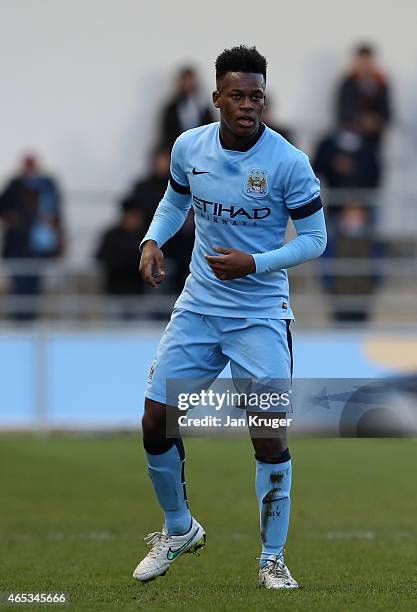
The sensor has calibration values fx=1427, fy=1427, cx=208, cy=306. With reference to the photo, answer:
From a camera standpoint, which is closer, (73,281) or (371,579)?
(371,579)

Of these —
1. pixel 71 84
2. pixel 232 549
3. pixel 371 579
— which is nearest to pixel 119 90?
pixel 71 84

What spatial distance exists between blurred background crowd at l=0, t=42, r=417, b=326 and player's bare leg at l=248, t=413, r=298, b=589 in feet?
31.7

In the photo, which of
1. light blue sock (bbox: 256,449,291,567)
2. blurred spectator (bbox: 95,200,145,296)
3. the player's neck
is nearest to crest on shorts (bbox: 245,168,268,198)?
the player's neck

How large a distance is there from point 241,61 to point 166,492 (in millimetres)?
2000

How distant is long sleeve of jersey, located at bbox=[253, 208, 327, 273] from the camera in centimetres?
627

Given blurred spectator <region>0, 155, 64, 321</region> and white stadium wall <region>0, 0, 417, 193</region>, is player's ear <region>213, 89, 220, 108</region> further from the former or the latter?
white stadium wall <region>0, 0, 417, 193</region>

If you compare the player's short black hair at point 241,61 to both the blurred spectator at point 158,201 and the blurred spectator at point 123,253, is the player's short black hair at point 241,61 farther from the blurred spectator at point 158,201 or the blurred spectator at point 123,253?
the blurred spectator at point 123,253

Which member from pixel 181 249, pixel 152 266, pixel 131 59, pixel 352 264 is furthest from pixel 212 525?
pixel 131 59

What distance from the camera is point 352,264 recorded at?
17.1 m

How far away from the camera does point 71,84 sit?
65.5 feet

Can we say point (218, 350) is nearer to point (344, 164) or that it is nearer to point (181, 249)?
point (181, 249)

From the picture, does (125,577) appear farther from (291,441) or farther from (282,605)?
(291,441)

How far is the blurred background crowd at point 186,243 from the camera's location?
16.5m

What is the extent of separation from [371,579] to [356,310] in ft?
33.8
